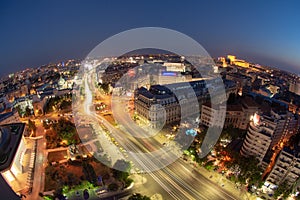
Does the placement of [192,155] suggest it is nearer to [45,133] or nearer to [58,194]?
[58,194]

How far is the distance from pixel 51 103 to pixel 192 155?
20315 millimetres

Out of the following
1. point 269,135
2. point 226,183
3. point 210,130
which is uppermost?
point 269,135

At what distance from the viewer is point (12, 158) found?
42.2 feet

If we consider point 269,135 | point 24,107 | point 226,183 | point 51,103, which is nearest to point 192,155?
point 226,183

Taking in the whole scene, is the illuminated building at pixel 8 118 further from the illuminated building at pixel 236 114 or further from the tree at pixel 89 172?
the illuminated building at pixel 236 114

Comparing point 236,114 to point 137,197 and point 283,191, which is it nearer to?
point 283,191

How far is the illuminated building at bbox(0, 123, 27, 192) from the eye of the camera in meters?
12.5

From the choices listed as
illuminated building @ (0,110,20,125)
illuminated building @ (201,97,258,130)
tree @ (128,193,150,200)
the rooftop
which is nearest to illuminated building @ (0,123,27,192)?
the rooftop

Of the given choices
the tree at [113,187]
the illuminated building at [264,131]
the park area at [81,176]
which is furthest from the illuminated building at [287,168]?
the tree at [113,187]

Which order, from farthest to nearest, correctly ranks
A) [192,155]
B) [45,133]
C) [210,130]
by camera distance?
[45,133]
[210,130]
[192,155]

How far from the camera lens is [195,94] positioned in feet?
76.3

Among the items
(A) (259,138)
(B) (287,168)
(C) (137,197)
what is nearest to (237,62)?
(A) (259,138)

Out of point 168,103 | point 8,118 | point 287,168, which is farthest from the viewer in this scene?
point 168,103

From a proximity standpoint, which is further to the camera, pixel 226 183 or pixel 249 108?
pixel 249 108
